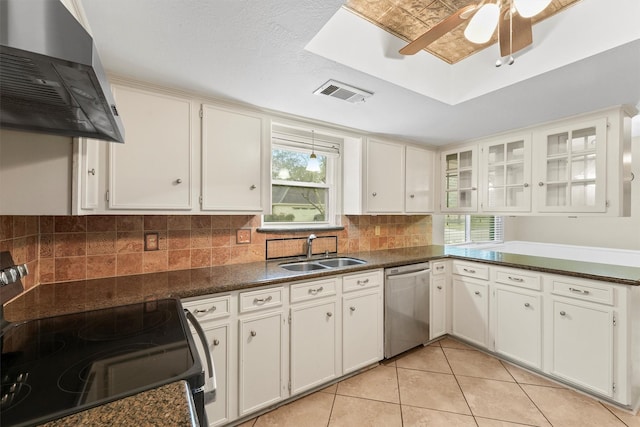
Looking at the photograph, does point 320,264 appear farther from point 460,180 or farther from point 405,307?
point 460,180

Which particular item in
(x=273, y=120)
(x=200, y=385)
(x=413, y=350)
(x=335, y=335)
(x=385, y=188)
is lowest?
(x=413, y=350)

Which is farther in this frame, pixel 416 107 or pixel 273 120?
pixel 273 120

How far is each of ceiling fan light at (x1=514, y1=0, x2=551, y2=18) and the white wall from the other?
282 cm

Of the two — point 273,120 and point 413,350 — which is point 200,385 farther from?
point 413,350

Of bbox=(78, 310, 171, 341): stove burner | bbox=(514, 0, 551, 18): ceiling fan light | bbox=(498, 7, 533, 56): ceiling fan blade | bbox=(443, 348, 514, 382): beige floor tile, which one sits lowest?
bbox=(443, 348, 514, 382): beige floor tile

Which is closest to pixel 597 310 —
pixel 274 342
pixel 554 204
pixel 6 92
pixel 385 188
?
pixel 554 204

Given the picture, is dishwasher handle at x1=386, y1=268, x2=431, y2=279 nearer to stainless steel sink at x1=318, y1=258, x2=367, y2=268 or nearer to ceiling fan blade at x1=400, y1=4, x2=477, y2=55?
stainless steel sink at x1=318, y1=258, x2=367, y2=268

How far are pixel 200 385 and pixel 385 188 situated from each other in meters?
2.50

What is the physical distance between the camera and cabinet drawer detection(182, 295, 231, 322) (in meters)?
1.60

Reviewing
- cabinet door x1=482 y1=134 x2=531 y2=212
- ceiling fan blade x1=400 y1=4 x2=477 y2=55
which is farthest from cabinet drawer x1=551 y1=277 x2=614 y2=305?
ceiling fan blade x1=400 y1=4 x2=477 y2=55

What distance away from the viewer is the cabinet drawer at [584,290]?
6.34ft

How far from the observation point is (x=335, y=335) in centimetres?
216

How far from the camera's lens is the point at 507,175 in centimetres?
282

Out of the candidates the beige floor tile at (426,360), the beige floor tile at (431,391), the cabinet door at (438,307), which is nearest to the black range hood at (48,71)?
the beige floor tile at (431,391)
